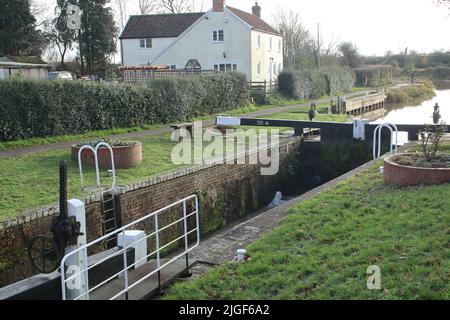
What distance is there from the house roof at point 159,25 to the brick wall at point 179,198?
97.7 ft

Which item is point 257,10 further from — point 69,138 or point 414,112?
point 69,138

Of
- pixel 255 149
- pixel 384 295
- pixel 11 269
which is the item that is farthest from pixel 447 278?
pixel 255 149

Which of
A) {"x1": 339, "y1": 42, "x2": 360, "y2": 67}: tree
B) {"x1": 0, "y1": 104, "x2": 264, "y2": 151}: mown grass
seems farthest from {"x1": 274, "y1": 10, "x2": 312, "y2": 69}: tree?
{"x1": 0, "y1": 104, "x2": 264, "y2": 151}: mown grass

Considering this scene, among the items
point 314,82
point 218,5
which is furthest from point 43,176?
point 314,82

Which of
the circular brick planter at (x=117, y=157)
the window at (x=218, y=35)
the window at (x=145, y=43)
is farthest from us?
the window at (x=145, y=43)

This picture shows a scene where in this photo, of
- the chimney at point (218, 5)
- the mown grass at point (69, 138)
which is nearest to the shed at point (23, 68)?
the mown grass at point (69, 138)

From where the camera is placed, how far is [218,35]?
39.5m

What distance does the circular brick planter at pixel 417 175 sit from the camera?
8.62 m

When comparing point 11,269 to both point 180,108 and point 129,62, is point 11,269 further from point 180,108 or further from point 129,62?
point 129,62

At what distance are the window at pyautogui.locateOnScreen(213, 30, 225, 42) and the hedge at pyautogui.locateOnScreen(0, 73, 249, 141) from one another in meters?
14.3

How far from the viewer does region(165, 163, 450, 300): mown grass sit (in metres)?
4.96

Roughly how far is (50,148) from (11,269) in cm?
785

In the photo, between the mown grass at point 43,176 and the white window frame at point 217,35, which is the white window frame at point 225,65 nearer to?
the white window frame at point 217,35

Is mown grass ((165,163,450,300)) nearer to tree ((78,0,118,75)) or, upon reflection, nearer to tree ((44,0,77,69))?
tree ((78,0,118,75))
